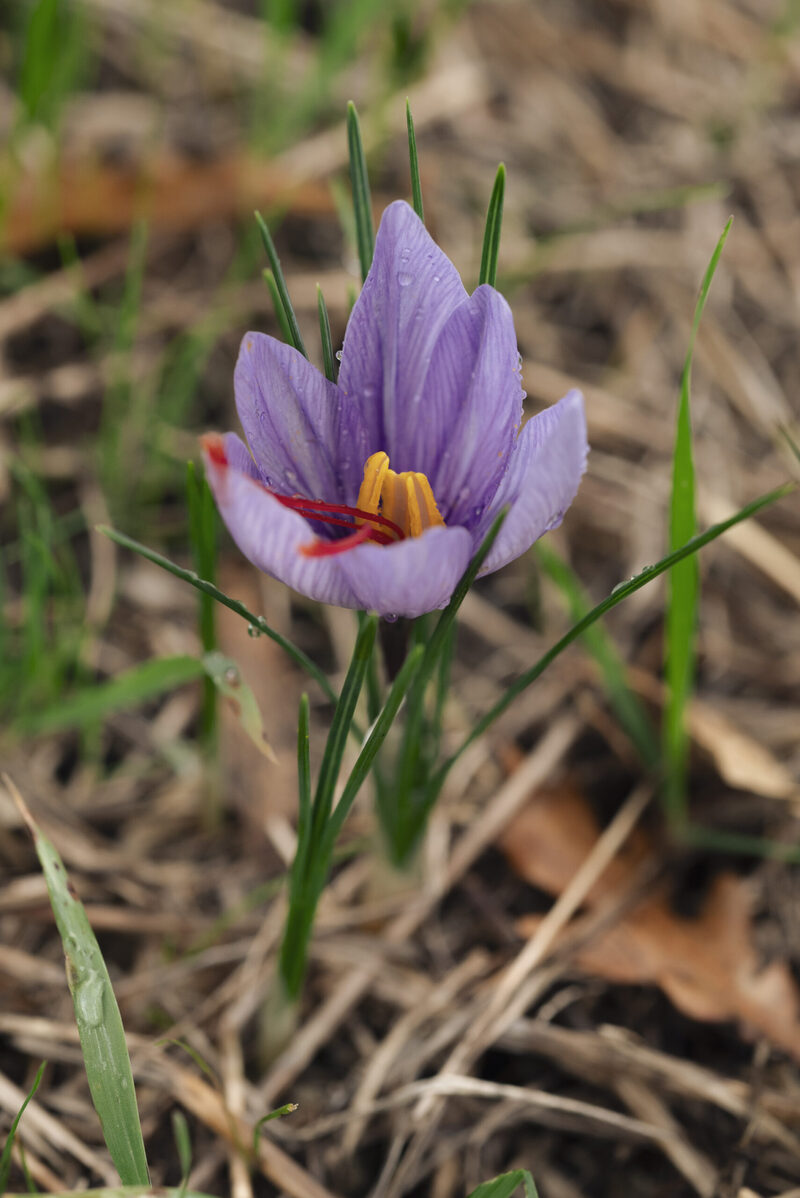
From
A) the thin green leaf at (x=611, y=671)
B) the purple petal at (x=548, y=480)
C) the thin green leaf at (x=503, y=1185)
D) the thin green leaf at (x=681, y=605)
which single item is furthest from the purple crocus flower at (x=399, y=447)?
the thin green leaf at (x=503, y=1185)

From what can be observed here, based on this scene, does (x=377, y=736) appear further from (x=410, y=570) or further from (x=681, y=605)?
(x=681, y=605)

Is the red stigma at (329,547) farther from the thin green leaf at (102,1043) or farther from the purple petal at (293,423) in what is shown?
the thin green leaf at (102,1043)

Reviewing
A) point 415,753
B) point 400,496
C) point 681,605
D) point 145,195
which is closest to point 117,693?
point 415,753

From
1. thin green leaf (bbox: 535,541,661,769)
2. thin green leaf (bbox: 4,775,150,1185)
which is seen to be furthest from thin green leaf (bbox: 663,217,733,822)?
thin green leaf (bbox: 4,775,150,1185)

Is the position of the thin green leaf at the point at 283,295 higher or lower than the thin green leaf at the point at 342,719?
higher

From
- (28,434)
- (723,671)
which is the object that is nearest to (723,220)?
(723,671)

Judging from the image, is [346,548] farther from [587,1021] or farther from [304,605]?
[304,605]
